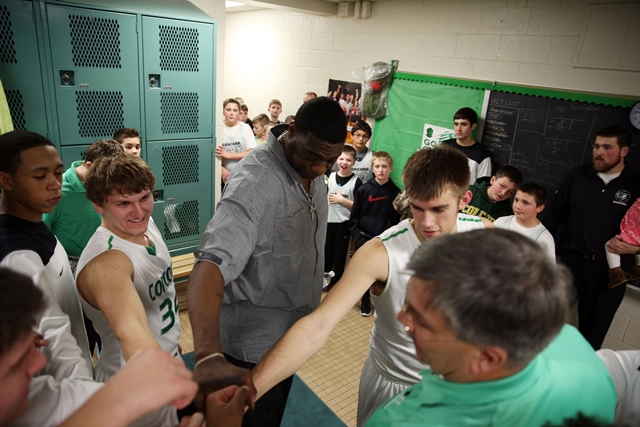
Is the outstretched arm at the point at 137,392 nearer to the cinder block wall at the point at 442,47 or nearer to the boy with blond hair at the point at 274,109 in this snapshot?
the cinder block wall at the point at 442,47

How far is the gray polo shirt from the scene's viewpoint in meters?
→ 1.40

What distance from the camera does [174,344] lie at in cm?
165

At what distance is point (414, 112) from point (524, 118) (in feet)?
3.83

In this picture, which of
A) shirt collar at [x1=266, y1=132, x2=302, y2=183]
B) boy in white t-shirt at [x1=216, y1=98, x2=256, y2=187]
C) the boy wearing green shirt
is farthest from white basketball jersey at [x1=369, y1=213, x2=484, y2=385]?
boy in white t-shirt at [x1=216, y1=98, x2=256, y2=187]

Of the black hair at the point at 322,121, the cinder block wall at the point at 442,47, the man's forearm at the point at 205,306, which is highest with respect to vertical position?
the cinder block wall at the point at 442,47

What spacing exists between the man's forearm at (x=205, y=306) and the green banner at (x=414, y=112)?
11.0 feet

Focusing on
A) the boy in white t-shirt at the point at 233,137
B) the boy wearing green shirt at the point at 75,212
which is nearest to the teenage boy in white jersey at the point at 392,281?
the boy wearing green shirt at the point at 75,212

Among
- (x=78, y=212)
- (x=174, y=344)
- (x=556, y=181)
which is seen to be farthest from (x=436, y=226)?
(x=556, y=181)

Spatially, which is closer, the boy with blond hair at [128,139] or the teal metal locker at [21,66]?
the teal metal locker at [21,66]

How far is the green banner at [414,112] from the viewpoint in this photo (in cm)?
394

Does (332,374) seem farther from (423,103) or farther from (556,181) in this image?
(423,103)

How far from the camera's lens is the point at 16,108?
2783 millimetres

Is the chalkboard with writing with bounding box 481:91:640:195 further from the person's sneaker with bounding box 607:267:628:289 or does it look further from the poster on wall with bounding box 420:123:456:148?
the person's sneaker with bounding box 607:267:628:289

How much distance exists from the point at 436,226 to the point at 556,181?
2584mm
